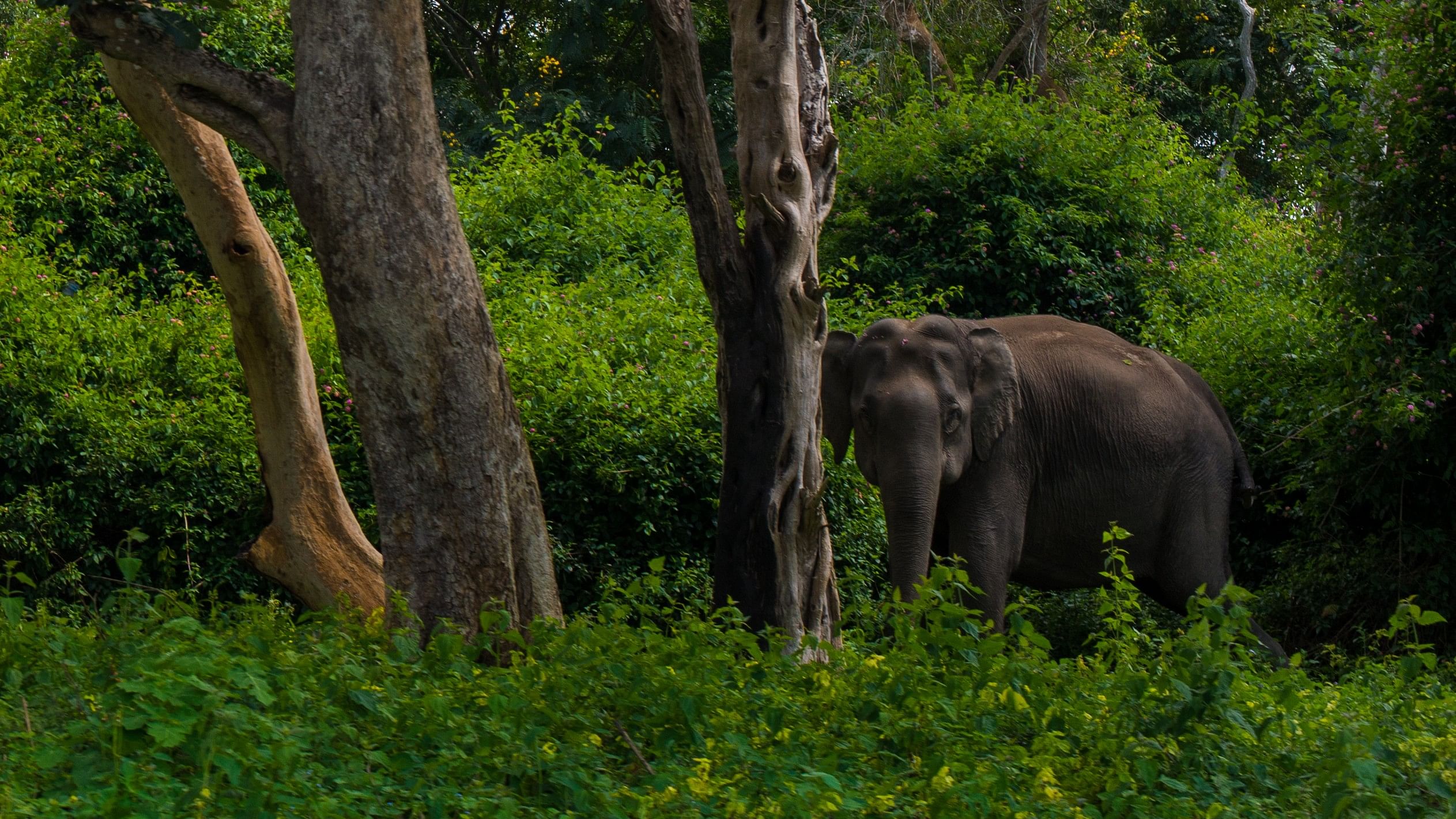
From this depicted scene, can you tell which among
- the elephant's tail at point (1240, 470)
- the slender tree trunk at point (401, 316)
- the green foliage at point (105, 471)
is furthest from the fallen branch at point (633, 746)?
the elephant's tail at point (1240, 470)

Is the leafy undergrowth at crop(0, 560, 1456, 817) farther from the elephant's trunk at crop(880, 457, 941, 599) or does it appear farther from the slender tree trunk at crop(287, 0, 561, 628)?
the elephant's trunk at crop(880, 457, 941, 599)

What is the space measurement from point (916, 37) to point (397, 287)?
1380 centimetres

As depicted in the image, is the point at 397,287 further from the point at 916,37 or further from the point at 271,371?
the point at 916,37

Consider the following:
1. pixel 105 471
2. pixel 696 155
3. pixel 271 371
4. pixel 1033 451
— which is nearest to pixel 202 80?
pixel 271 371

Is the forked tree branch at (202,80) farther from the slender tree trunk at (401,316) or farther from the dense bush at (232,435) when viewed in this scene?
the dense bush at (232,435)

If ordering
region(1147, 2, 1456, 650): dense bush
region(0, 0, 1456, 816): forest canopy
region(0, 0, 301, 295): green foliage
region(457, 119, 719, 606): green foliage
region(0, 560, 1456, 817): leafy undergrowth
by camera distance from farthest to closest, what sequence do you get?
region(0, 0, 301, 295): green foliage → region(457, 119, 719, 606): green foliage → region(1147, 2, 1456, 650): dense bush → region(0, 0, 1456, 816): forest canopy → region(0, 560, 1456, 817): leafy undergrowth

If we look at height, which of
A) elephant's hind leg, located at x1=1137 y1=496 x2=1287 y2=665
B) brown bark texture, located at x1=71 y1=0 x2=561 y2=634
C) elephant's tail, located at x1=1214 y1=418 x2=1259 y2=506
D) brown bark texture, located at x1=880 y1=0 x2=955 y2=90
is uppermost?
brown bark texture, located at x1=880 y1=0 x2=955 y2=90

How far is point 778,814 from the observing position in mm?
3617

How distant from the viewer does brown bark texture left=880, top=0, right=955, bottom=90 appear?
17625 millimetres

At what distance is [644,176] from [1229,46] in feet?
47.5

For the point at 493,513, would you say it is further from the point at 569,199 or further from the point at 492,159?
the point at 492,159

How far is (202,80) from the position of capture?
5750 mm

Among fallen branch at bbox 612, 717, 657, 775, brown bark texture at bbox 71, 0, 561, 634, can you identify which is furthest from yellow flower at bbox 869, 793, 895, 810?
brown bark texture at bbox 71, 0, 561, 634

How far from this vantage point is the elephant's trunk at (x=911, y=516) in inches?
291
